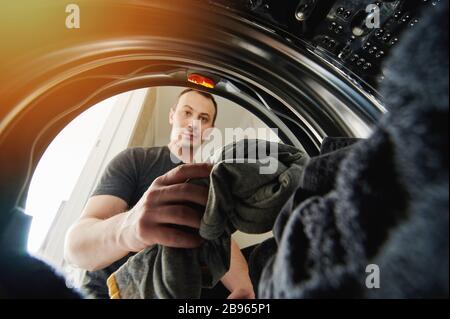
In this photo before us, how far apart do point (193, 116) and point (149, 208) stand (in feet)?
2.73

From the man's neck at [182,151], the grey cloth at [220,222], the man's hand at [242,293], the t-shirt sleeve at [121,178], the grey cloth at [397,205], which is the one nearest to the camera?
the grey cloth at [397,205]

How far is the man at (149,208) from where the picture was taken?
1.37 ft

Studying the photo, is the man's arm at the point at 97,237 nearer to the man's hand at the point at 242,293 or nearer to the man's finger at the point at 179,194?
the man's finger at the point at 179,194

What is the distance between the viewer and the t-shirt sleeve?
0.86 metres

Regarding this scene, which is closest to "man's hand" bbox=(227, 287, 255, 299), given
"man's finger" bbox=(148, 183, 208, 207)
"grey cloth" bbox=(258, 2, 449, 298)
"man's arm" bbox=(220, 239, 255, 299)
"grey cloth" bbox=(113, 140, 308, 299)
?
"man's arm" bbox=(220, 239, 255, 299)

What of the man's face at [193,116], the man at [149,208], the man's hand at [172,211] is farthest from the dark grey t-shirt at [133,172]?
the man's hand at [172,211]

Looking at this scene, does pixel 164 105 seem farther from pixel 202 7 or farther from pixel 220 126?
pixel 202 7

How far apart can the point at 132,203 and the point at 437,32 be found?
914 millimetres

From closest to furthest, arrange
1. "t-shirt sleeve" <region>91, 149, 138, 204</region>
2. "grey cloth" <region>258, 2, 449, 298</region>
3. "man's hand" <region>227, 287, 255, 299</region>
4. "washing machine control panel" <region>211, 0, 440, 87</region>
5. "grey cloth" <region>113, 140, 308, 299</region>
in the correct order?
"grey cloth" <region>258, 2, 449, 298</region> < "grey cloth" <region>113, 140, 308, 299</region> < "washing machine control panel" <region>211, 0, 440, 87</region> < "man's hand" <region>227, 287, 255, 299</region> < "t-shirt sleeve" <region>91, 149, 138, 204</region>

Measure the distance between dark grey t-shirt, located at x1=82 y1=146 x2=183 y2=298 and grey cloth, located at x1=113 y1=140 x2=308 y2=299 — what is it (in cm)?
32

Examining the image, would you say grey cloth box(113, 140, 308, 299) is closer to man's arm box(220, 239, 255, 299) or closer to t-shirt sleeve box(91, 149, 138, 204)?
man's arm box(220, 239, 255, 299)

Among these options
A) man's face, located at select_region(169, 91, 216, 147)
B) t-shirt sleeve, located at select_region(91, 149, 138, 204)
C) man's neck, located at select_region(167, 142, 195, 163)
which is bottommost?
Result: t-shirt sleeve, located at select_region(91, 149, 138, 204)

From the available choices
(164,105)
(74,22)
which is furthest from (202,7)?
(164,105)
